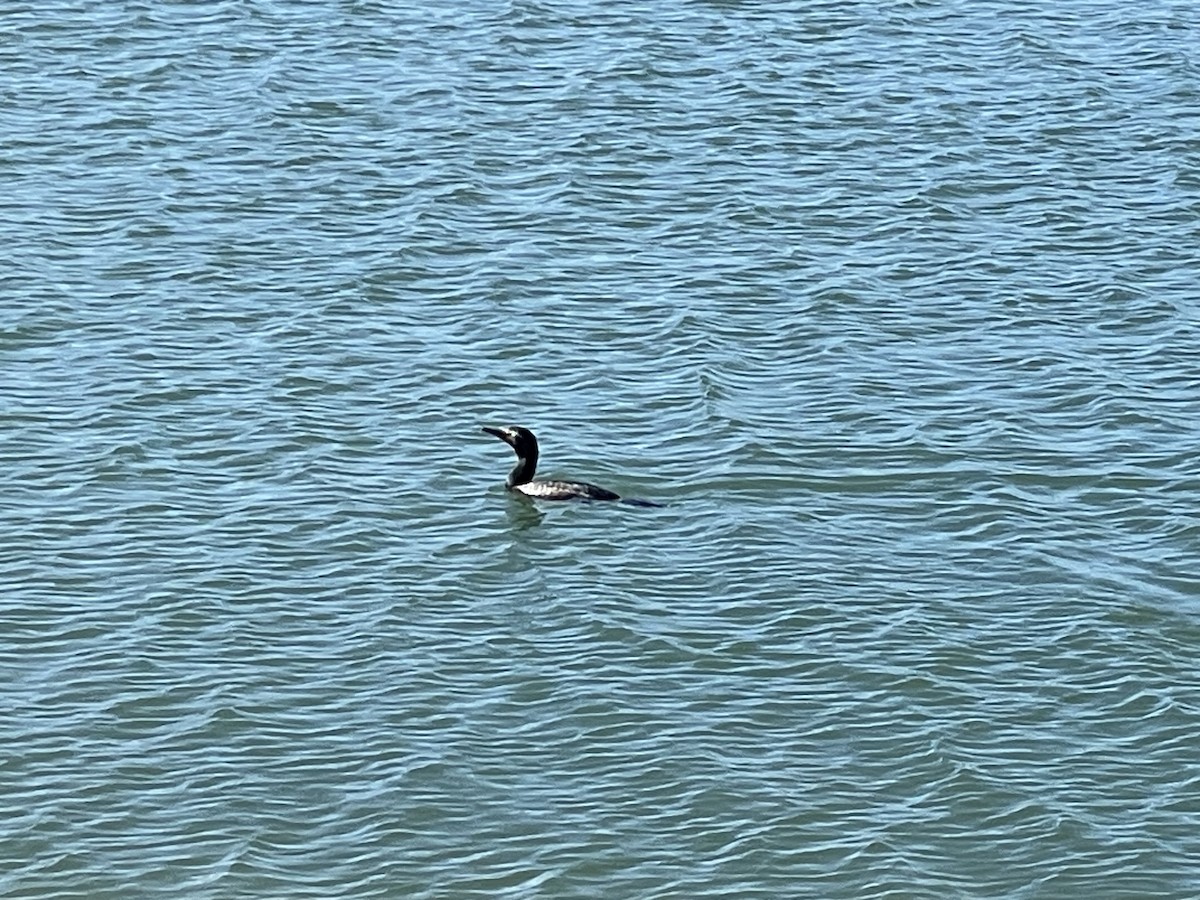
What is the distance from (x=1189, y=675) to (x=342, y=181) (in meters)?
17.4

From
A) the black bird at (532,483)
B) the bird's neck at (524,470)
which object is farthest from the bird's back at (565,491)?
the bird's neck at (524,470)

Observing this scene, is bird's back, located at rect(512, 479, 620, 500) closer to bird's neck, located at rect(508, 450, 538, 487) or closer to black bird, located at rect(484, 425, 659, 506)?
black bird, located at rect(484, 425, 659, 506)

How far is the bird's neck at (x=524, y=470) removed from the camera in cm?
2711

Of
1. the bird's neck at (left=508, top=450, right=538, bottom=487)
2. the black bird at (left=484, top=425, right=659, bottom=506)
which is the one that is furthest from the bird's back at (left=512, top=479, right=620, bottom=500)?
the bird's neck at (left=508, top=450, right=538, bottom=487)

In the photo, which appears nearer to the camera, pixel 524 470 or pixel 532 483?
pixel 532 483

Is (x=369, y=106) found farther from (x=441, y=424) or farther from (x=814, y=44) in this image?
(x=441, y=424)

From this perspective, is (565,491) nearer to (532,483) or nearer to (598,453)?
(532,483)

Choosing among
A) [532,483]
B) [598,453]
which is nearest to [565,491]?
[532,483]

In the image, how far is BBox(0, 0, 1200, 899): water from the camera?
67.4 ft

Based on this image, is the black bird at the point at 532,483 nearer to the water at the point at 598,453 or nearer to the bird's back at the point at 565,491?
the bird's back at the point at 565,491

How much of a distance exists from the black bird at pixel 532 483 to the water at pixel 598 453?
25 cm

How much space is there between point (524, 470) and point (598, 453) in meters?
1.25

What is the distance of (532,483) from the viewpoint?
88.7ft

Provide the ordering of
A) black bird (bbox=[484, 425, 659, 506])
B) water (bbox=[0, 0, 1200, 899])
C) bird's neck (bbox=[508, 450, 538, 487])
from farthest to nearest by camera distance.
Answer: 1. bird's neck (bbox=[508, 450, 538, 487])
2. black bird (bbox=[484, 425, 659, 506])
3. water (bbox=[0, 0, 1200, 899])
